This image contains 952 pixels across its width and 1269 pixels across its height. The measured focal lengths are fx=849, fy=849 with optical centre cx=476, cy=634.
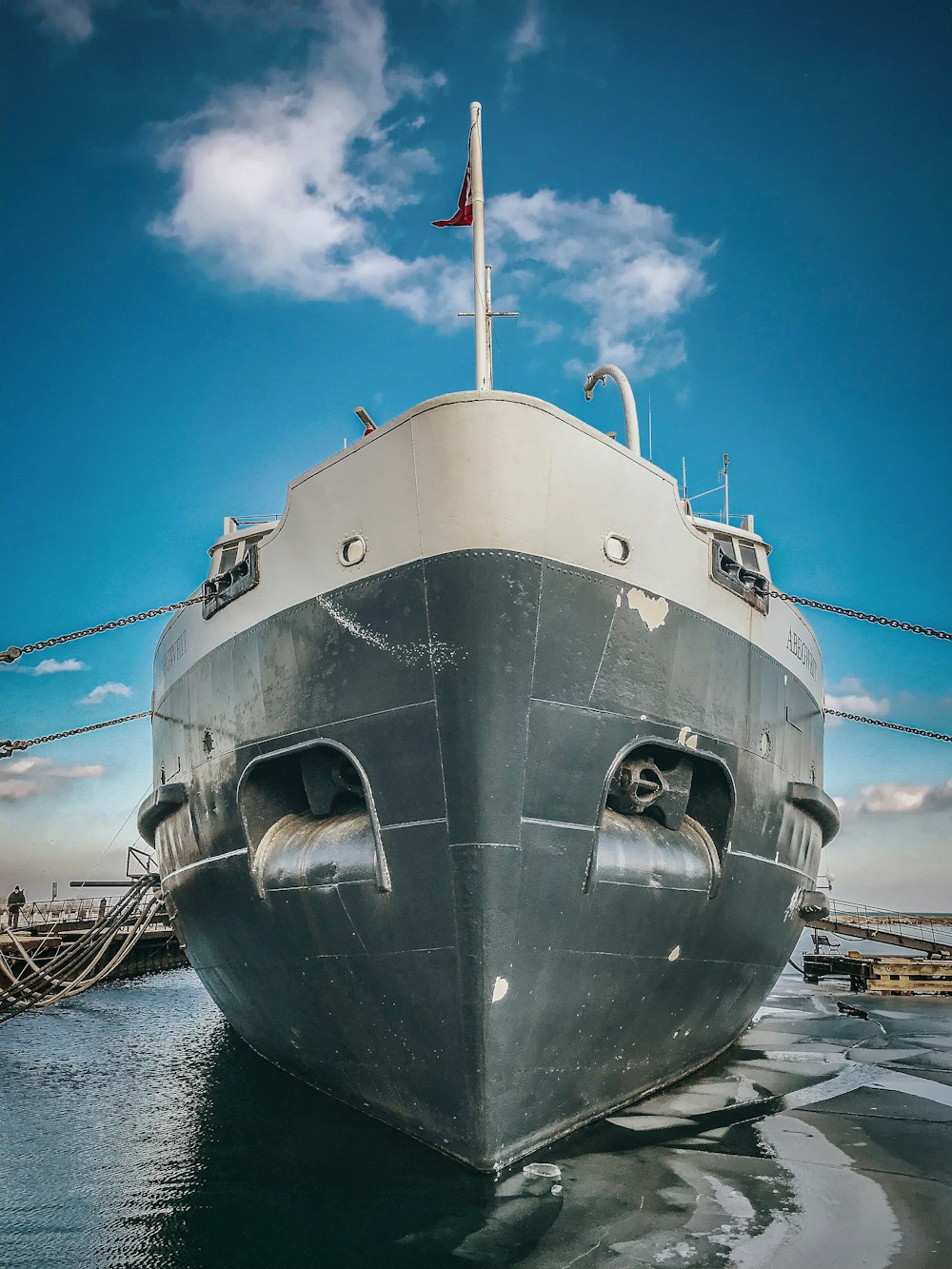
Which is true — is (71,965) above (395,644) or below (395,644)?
below

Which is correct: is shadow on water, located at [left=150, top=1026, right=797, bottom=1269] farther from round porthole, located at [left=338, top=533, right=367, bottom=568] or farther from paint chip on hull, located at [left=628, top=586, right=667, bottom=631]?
round porthole, located at [left=338, top=533, right=367, bottom=568]

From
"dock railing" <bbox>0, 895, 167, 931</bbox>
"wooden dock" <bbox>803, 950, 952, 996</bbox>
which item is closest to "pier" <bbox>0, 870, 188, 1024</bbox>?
"dock railing" <bbox>0, 895, 167, 931</bbox>

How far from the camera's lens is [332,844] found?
259 inches

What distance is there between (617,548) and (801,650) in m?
4.09

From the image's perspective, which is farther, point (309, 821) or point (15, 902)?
point (15, 902)

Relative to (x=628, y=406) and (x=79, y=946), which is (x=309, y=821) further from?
(x=79, y=946)

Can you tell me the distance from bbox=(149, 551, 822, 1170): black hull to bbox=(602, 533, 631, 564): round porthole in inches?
8.7

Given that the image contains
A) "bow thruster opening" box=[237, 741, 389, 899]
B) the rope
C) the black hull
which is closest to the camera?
the black hull

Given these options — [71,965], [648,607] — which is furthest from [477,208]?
[71,965]

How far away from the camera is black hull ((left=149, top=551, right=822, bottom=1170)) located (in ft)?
19.2

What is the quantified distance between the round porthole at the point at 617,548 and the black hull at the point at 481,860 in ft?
0.73

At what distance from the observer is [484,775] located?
5.86m

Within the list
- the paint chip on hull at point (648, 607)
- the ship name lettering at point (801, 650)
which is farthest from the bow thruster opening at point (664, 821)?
the ship name lettering at point (801, 650)

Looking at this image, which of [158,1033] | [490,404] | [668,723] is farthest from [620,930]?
[158,1033]
